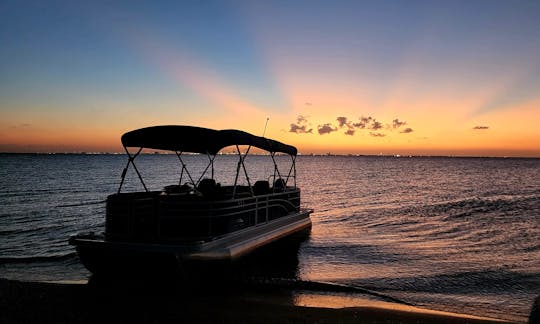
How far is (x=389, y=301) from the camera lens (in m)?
10.3

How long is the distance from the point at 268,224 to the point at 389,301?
5.59 m

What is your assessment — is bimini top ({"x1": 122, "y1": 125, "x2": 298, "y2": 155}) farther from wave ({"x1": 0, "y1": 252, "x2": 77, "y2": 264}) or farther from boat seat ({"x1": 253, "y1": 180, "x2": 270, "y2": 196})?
wave ({"x1": 0, "y1": 252, "x2": 77, "y2": 264})

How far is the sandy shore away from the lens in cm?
814

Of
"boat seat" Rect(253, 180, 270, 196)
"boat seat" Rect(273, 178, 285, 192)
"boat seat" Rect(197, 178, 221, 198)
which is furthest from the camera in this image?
"boat seat" Rect(273, 178, 285, 192)

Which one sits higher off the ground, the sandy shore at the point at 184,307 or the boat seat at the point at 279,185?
the boat seat at the point at 279,185

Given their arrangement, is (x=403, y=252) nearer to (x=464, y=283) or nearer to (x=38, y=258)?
(x=464, y=283)

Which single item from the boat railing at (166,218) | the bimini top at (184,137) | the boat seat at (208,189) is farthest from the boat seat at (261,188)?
the boat railing at (166,218)

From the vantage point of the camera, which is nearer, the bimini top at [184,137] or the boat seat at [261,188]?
the bimini top at [184,137]

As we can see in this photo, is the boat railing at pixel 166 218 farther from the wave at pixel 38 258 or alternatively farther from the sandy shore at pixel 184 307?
the wave at pixel 38 258

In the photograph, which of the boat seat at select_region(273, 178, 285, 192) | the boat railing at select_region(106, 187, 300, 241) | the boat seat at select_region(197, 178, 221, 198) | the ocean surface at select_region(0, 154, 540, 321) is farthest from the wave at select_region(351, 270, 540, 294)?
the boat seat at select_region(273, 178, 285, 192)

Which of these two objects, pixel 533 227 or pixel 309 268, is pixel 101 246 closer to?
pixel 309 268

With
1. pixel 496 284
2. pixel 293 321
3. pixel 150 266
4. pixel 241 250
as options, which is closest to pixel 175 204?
pixel 150 266

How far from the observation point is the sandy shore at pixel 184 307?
26.7 feet

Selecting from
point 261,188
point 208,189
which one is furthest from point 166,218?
point 261,188
